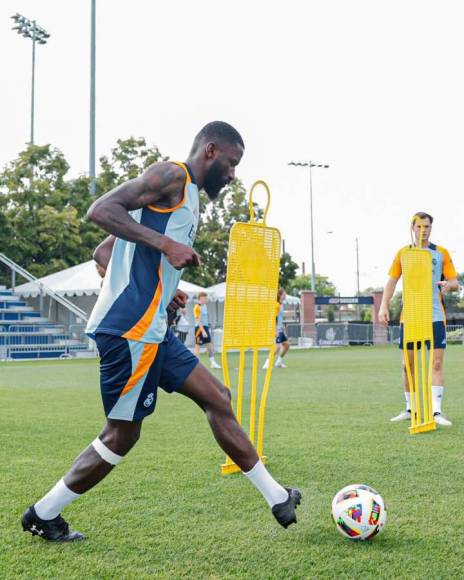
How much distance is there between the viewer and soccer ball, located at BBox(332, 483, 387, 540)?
3.45 m

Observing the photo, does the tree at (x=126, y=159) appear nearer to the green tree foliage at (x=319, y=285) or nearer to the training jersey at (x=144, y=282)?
the training jersey at (x=144, y=282)

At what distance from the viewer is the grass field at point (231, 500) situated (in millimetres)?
3154

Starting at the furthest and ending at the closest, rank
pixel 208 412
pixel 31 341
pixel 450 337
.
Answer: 1. pixel 450 337
2. pixel 31 341
3. pixel 208 412

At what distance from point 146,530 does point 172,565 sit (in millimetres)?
553

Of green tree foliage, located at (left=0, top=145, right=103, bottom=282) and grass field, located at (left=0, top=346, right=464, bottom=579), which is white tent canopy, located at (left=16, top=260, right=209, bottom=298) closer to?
green tree foliage, located at (left=0, top=145, right=103, bottom=282)

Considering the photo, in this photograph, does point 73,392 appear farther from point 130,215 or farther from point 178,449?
point 130,215

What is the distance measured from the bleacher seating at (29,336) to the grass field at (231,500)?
16013 millimetres

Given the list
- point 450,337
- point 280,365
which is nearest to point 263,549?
point 280,365

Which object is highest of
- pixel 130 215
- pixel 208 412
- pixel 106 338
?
pixel 130 215

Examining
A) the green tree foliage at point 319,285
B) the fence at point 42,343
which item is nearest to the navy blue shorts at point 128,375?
the fence at point 42,343

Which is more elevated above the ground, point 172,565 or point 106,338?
point 106,338

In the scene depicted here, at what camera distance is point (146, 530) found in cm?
368

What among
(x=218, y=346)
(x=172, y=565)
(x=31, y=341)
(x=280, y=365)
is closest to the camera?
(x=172, y=565)

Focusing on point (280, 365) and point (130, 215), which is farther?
point (280, 365)
